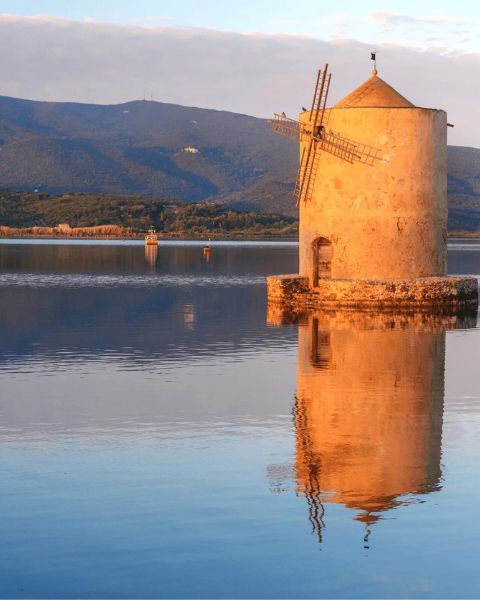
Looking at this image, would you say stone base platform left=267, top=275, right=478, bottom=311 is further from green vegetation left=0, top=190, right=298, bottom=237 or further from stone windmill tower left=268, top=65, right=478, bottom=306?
green vegetation left=0, top=190, right=298, bottom=237

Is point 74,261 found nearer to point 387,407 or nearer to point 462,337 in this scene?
point 462,337

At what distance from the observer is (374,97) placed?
2202 cm

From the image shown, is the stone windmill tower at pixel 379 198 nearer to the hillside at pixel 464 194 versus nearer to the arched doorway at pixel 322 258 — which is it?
the arched doorway at pixel 322 258

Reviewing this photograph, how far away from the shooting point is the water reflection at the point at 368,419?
7262 mm

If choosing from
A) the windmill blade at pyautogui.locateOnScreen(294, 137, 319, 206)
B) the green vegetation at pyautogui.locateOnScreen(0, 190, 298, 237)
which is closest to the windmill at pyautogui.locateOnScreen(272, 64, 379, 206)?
the windmill blade at pyautogui.locateOnScreen(294, 137, 319, 206)

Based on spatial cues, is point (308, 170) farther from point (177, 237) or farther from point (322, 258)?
point (177, 237)

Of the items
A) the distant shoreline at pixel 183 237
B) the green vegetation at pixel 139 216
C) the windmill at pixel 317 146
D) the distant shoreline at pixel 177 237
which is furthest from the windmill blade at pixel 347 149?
the green vegetation at pixel 139 216

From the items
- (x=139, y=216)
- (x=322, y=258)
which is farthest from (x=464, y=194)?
(x=322, y=258)

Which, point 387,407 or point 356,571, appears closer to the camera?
point 356,571

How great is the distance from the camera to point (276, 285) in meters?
23.4

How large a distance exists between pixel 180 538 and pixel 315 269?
16713mm

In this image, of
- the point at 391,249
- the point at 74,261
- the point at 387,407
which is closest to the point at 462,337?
the point at 391,249

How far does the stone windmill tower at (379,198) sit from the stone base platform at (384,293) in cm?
2

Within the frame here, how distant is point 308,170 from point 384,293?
292cm
